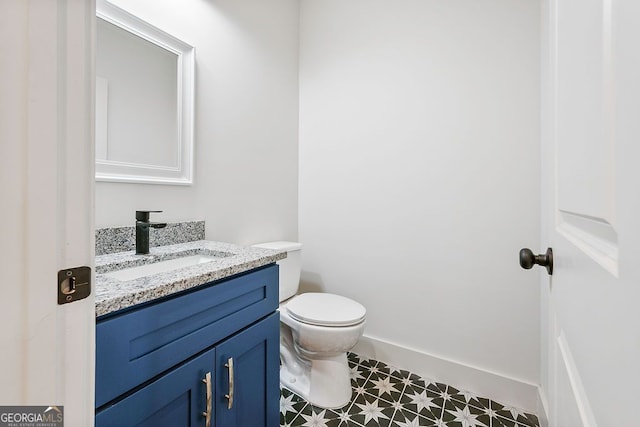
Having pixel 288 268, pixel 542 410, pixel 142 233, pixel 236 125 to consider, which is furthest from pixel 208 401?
pixel 542 410

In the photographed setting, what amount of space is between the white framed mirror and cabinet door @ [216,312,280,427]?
2.59 ft

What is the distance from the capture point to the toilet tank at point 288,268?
65.2 inches

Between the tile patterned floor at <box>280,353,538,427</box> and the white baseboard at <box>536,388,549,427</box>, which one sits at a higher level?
the white baseboard at <box>536,388,549,427</box>

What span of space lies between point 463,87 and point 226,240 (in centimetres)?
156

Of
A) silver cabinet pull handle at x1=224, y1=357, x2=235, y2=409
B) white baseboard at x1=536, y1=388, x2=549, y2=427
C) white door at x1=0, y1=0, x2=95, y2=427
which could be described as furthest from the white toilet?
white door at x1=0, y1=0, x2=95, y2=427

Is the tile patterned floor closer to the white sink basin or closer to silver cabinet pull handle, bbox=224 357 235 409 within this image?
silver cabinet pull handle, bbox=224 357 235 409

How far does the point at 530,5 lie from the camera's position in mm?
1403

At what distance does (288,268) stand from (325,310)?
0.34m

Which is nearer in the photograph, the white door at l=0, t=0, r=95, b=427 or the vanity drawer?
the white door at l=0, t=0, r=95, b=427

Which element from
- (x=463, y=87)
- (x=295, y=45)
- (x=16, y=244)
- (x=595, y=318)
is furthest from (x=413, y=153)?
(x=16, y=244)

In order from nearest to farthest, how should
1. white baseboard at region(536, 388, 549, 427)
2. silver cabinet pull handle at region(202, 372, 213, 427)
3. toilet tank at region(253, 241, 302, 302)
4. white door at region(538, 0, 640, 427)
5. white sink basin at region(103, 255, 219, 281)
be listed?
white door at region(538, 0, 640, 427) < silver cabinet pull handle at region(202, 372, 213, 427) < white sink basin at region(103, 255, 219, 281) < white baseboard at region(536, 388, 549, 427) < toilet tank at region(253, 241, 302, 302)

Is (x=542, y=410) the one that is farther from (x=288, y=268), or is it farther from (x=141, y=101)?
(x=141, y=101)

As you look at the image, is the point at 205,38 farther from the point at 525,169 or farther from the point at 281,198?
the point at 525,169

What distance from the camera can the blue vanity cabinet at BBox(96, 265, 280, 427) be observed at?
639 millimetres
